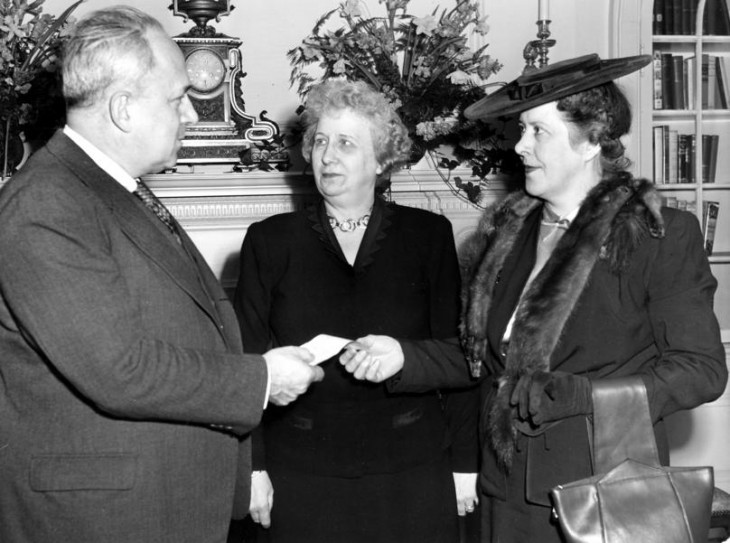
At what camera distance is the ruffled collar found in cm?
243

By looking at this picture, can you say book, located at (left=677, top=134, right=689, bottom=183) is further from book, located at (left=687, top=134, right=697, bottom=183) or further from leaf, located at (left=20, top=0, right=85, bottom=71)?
leaf, located at (left=20, top=0, right=85, bottom=71)

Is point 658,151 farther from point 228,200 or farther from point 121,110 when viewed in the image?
point 121,110

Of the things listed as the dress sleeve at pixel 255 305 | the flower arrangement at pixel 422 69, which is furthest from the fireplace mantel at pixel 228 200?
the dress sleeve at pixel 255 305

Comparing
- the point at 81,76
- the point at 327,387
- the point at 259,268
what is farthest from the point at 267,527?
the point at 81,76

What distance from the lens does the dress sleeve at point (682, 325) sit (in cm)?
190

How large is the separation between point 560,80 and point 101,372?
119cm

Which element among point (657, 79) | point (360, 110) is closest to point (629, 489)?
point (360, 110)

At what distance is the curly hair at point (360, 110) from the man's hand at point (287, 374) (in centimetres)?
78

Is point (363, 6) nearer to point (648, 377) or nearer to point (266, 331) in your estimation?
point (266, 331)

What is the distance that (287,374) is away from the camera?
1893 millimetres

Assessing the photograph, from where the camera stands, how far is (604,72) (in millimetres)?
2033

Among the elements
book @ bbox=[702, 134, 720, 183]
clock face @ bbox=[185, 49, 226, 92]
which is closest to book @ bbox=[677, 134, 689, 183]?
book @ bbox=[702, 134, 720, 183]

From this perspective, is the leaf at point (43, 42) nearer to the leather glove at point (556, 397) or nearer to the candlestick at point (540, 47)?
the candlestick at point (540, 47)

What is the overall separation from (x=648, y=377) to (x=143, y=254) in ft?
3.43
